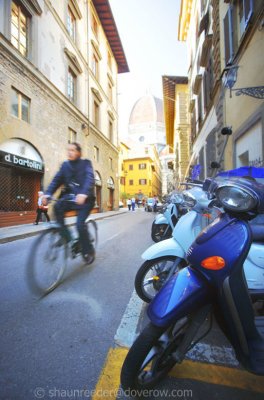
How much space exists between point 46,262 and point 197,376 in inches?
76.8

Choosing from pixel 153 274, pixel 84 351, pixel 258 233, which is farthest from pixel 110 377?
pixel 258 233

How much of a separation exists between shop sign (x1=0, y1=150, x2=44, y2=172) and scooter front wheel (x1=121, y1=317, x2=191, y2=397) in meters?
10.2

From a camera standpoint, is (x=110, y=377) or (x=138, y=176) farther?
(x=138, y=176)

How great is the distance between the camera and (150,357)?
1343 mm

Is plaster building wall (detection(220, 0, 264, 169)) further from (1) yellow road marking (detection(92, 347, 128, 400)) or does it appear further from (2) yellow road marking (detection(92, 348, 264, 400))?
(1) yellow road marking (detection(92, 347, 128, 400))

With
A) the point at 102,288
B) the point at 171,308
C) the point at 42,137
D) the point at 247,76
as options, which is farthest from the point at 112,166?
the point at 171,308

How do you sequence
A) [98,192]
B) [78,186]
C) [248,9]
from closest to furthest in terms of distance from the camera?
[78,186], [248,9], [98,192]

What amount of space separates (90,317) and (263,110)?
5516mm

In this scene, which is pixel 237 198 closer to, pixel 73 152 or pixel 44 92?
pixel 73 152

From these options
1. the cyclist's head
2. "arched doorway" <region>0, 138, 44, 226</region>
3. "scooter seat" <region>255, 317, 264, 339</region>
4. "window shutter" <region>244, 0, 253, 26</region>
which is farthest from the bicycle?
"arched doorway" <region>0, 138, 44, 226</region>

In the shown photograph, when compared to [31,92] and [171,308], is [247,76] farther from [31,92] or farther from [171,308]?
[31,92]

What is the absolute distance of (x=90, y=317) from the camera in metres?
2.23

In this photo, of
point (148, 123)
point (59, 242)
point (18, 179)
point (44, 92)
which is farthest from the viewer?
point (148, 123)

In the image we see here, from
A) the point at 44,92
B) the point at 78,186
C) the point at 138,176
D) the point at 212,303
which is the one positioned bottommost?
the point at 212,303
